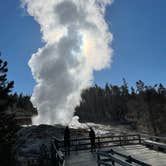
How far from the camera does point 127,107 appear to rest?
12712 centimetres

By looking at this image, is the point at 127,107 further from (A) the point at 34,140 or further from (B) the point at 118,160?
(B) the point at 118,160

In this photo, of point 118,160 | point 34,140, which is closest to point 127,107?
point 34,140

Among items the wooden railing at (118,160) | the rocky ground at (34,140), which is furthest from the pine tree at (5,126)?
the wooden railing at (118,160)

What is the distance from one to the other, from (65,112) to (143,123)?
15827 millimetres

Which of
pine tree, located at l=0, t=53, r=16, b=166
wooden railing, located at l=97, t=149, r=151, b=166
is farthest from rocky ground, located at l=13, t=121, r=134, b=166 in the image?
wooden railing, located at l=97, t=149, r=151, b=166

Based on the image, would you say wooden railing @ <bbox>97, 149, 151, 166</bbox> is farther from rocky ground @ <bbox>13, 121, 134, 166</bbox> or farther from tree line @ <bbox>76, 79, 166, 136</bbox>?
tree line @ <bbox>76, 79, 166, 136</bbox>

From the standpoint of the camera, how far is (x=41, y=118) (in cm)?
6688

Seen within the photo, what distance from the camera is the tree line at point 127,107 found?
216ft

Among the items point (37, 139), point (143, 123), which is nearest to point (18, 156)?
point (37, 139)

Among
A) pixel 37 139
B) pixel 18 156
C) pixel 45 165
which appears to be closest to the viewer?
pixel 45 165

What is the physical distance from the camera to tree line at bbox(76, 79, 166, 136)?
216ft

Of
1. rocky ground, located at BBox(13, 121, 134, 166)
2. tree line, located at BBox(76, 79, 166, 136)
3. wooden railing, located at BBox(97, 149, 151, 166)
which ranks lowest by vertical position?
wooden railing, located at BBox(97, 149, 151, 166)

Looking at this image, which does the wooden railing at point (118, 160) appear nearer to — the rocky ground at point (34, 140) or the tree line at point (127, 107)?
the rocky ground at point (34, 140)

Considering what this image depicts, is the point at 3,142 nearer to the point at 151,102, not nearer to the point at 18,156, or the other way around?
the point at 18,156
